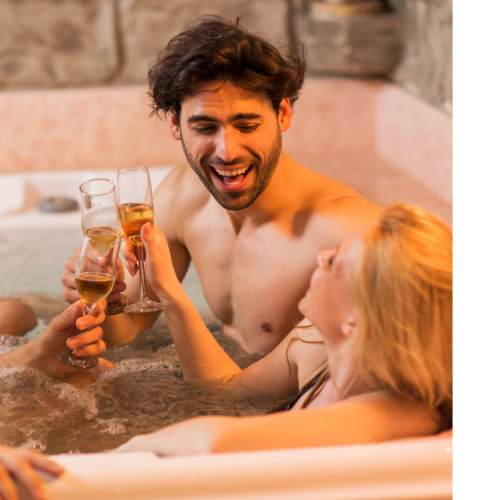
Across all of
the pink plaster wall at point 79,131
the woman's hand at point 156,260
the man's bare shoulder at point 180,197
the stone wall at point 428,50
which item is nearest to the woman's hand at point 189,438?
the woman's hand at point 156,260

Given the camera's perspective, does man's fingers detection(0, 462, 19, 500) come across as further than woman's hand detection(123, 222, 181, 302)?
No

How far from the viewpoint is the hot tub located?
1049 mm

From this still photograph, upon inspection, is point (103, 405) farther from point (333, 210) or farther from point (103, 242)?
point (333, 210)

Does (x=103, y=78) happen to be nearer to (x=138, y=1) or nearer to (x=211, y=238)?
(x=138, y=1)

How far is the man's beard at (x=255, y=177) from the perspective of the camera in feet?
5.53

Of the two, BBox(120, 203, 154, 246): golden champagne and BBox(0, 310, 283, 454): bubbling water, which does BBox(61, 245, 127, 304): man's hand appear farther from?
BBox(0, 310, 283, 454): bubbling water

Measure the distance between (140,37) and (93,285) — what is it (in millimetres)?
2574

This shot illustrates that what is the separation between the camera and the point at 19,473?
40.1 inches

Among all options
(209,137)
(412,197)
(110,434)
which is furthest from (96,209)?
(412,197)

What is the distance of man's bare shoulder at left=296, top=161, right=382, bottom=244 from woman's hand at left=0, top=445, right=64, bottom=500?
0.91 metres

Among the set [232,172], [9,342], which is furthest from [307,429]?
[9,342]

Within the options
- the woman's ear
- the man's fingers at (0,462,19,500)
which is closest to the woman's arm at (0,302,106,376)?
the man's fingers at (0,462,19,500)

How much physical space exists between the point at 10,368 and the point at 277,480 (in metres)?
0.92

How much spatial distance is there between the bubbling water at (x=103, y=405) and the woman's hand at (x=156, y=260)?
0.27 metres
